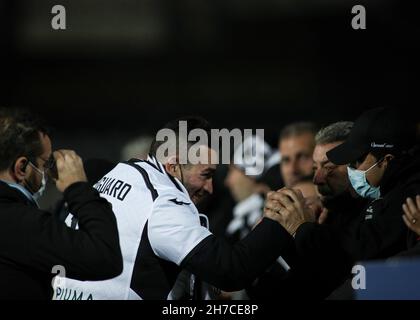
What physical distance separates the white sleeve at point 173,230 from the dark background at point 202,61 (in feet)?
32.6

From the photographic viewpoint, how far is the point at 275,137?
792cm

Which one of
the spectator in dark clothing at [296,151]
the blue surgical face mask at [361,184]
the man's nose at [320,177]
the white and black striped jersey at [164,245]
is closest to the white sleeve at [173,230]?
the white and black striped jersey at [164,245]

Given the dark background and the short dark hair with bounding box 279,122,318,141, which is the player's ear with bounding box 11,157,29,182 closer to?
the short dark hair with bounding box 279,122,318,141

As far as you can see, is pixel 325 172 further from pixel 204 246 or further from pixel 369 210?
pixel 204 246

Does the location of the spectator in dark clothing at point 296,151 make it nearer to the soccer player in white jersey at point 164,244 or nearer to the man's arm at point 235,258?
the soccer player in white jersey at point 164,244

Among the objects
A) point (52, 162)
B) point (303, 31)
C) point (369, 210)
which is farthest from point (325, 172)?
point (303, 31)

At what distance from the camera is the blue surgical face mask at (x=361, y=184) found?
4.43 meters

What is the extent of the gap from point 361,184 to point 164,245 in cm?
117

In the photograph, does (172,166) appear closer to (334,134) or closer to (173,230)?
(173,230)

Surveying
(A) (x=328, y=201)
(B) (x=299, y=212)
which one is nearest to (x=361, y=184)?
(A) (x=328, y=201)

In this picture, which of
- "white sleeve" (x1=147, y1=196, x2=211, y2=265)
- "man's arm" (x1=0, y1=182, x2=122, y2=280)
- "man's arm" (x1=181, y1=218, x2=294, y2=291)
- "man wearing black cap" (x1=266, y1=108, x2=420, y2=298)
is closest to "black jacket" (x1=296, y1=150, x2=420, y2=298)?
"man wearing black cap" (x1=266, y1=108, x2=420, y2=298)

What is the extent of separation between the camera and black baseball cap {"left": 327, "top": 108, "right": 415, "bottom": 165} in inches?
172

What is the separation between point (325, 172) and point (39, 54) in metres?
11.9

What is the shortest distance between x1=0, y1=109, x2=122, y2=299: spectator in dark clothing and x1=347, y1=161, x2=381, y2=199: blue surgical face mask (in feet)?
4.60
